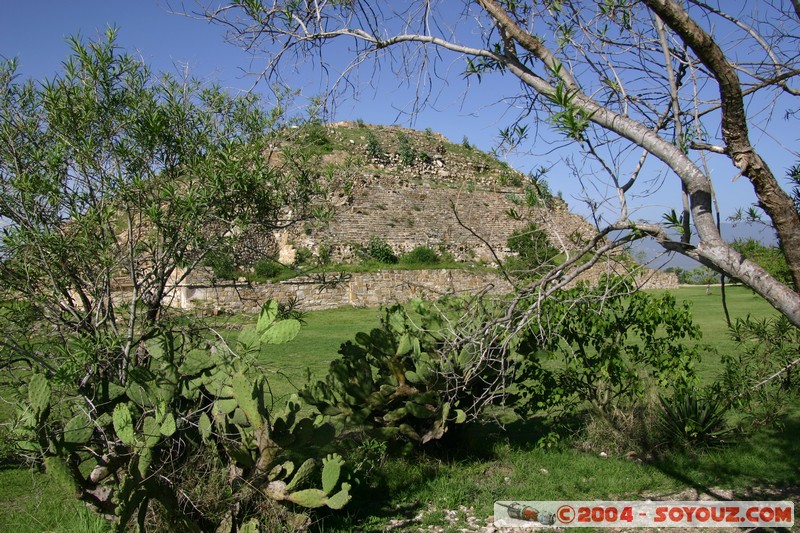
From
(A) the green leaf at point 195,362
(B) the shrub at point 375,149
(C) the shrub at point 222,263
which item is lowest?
(A) the green leaf at point 195,362

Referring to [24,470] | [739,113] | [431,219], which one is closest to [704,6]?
[739,113]

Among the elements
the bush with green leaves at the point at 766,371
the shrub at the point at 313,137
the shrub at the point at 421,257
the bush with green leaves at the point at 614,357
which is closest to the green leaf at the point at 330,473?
the shrub at the point at 313,137

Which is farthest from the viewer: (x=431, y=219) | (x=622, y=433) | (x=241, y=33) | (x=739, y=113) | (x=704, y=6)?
(x=431, y=219)

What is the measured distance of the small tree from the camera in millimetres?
4027

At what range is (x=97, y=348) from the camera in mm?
3889

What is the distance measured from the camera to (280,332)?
15.0ft

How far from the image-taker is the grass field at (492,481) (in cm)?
491

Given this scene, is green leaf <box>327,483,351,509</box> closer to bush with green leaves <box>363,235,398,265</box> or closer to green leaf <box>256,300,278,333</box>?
green leaf <box>256,300,278,333</box>

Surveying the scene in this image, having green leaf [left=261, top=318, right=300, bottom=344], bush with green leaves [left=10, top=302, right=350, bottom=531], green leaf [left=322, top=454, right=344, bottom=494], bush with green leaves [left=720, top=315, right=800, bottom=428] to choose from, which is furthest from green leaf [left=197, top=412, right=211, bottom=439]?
bush with green leaves [left=720, top=315, right=800, bottom=428]

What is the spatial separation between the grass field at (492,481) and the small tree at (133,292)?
50cm

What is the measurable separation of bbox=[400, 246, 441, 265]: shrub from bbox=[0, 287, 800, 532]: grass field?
23574mm

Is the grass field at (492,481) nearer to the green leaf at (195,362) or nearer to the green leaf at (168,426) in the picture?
the green leaf at (195,362)

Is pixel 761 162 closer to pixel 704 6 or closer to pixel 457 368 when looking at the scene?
pixel 704 6

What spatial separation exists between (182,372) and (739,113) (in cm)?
359
